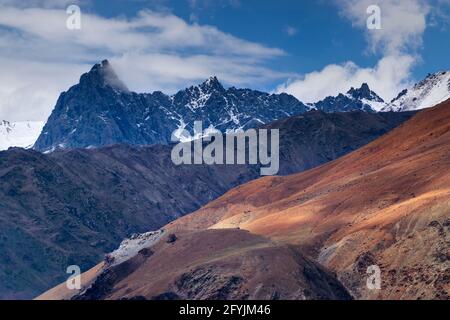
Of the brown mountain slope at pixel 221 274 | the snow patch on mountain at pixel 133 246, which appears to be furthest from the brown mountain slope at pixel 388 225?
the snow patch on mountain at pixel 133 246

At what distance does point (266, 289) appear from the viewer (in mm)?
115500

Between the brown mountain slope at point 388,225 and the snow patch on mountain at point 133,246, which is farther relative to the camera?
the snow patch on mountain at point 133,246

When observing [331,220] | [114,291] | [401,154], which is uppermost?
[401,154]

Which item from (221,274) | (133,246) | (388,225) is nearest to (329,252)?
(388,225)

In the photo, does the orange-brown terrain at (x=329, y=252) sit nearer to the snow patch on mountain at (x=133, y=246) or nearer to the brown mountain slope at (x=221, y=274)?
the brown mountain slope at (x=221, y=274)

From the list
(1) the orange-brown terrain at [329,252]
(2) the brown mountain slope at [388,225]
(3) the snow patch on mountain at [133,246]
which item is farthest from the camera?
(3) the snow patch on mountain at [133,246]

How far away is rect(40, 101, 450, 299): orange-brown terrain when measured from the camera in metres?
119

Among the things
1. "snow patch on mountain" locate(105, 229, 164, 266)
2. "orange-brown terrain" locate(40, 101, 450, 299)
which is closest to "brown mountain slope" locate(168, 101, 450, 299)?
"orange-brown terrain" locate(40, 101, 450, 299)

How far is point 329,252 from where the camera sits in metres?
144

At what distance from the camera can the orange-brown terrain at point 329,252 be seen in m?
119

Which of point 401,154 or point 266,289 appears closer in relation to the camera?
point 266,289
